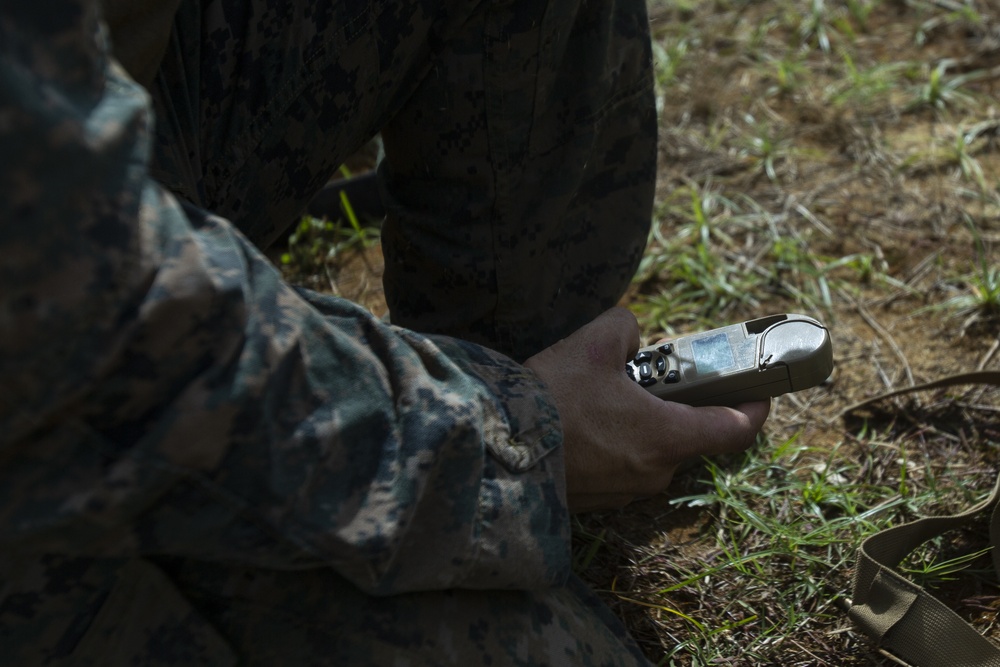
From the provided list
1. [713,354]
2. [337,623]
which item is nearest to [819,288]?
[713,354]

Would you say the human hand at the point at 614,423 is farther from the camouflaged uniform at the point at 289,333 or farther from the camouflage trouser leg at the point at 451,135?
the camouflage trouser leg at the point at 451,135

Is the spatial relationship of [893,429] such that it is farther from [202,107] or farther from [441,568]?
[202,107]

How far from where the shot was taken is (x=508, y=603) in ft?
3.56

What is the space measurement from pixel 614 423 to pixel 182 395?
60 centimetres

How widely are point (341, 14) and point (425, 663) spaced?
812mm

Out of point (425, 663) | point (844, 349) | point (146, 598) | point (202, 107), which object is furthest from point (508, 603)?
point (844, 349)

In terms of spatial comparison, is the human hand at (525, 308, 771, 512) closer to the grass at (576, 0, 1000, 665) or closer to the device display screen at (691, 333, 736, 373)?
the device display screen at (691, 333, 736, 373)

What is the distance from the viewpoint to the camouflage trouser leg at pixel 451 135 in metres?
1.24

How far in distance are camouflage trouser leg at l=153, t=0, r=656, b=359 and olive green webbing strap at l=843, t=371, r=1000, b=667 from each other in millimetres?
574

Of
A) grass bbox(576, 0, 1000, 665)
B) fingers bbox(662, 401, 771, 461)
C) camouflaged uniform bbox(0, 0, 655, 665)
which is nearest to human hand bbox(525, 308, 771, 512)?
fingers bbox(662, 401, 771, 461)

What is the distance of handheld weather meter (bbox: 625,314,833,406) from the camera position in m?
1.39

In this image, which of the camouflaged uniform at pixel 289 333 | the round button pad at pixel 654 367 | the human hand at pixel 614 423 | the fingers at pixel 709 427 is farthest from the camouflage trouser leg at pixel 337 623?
the round button pad at pixel 654 367

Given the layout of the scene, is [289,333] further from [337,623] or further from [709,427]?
[709,427]

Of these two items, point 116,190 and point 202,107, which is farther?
point 202,107
